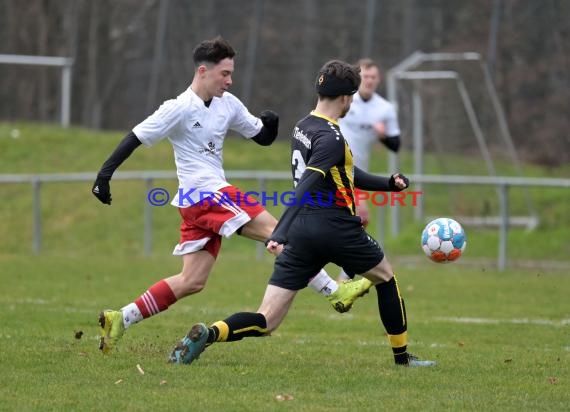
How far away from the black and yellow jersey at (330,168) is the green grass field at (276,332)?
1.03 metres

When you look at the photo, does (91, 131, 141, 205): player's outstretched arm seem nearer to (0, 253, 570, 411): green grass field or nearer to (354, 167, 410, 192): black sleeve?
(0, 253, 570, 411): green grass field

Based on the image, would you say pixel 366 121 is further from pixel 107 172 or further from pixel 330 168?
pixel 330 168

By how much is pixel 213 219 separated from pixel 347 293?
3.26ft

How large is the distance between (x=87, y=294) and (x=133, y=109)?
1081 cm

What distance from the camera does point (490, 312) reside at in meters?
10.2

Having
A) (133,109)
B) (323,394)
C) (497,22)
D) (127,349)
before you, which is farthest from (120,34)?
(323,394)

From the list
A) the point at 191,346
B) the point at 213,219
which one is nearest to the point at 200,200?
the point at 213,219

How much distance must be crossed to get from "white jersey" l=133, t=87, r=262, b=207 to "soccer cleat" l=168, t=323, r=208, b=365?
103 centimetres

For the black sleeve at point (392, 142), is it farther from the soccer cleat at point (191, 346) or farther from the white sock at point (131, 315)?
the soccer cleat at point (191, 346)

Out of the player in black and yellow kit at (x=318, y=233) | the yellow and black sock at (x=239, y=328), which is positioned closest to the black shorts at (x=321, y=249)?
the player in black and yellow kit at (x=318, y=233)

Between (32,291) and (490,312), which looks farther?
(32,291)

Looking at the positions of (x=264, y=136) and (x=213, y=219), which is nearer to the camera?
(x=213, y=219)

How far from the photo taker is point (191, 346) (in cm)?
650

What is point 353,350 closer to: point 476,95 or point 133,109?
point 476,95
